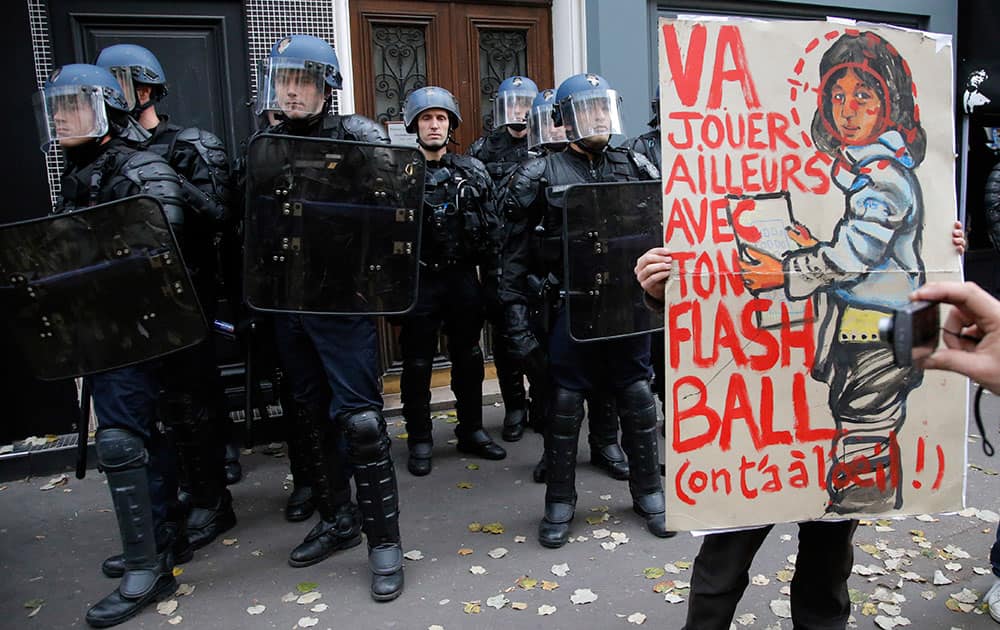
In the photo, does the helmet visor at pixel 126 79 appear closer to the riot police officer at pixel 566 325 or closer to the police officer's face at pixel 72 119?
the police officer's face at pixel 72 119

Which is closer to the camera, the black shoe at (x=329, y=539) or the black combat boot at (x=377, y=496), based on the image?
the black combat boot at (x=377, y=496)

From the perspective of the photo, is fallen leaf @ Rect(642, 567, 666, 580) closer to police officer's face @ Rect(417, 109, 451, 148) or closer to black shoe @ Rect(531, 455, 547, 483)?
black shoe @ Rect(531, 455, 547, 483)

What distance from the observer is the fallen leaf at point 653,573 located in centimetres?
347

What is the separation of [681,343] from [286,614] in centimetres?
205

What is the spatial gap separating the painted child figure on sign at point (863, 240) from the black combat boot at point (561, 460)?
180 centimetres

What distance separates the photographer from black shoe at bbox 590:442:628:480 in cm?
463

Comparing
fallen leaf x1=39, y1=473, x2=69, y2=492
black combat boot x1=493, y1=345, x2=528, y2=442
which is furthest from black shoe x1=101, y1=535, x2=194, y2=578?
black combat boot x1=493, y1=345, x2=528, y2=442

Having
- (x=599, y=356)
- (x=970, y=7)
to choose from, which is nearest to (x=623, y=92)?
(x=599, y=356)

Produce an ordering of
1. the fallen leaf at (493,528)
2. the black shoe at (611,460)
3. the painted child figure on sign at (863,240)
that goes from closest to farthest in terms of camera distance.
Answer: the painted child figure on sign at (863,240)
the fallen leaf at (493,528)
the black shoe at (611,460)

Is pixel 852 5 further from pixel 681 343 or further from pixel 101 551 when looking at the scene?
pixel 101 551

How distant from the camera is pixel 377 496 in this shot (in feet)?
11.1

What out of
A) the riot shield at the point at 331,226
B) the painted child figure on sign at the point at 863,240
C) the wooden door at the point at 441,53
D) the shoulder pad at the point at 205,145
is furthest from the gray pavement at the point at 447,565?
the wooden door at the point at 441,53

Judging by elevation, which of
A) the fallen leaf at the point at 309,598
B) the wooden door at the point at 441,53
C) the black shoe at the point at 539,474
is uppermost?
the wooden door at the point at 441,53

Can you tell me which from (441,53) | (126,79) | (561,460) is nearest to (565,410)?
(561,460)
